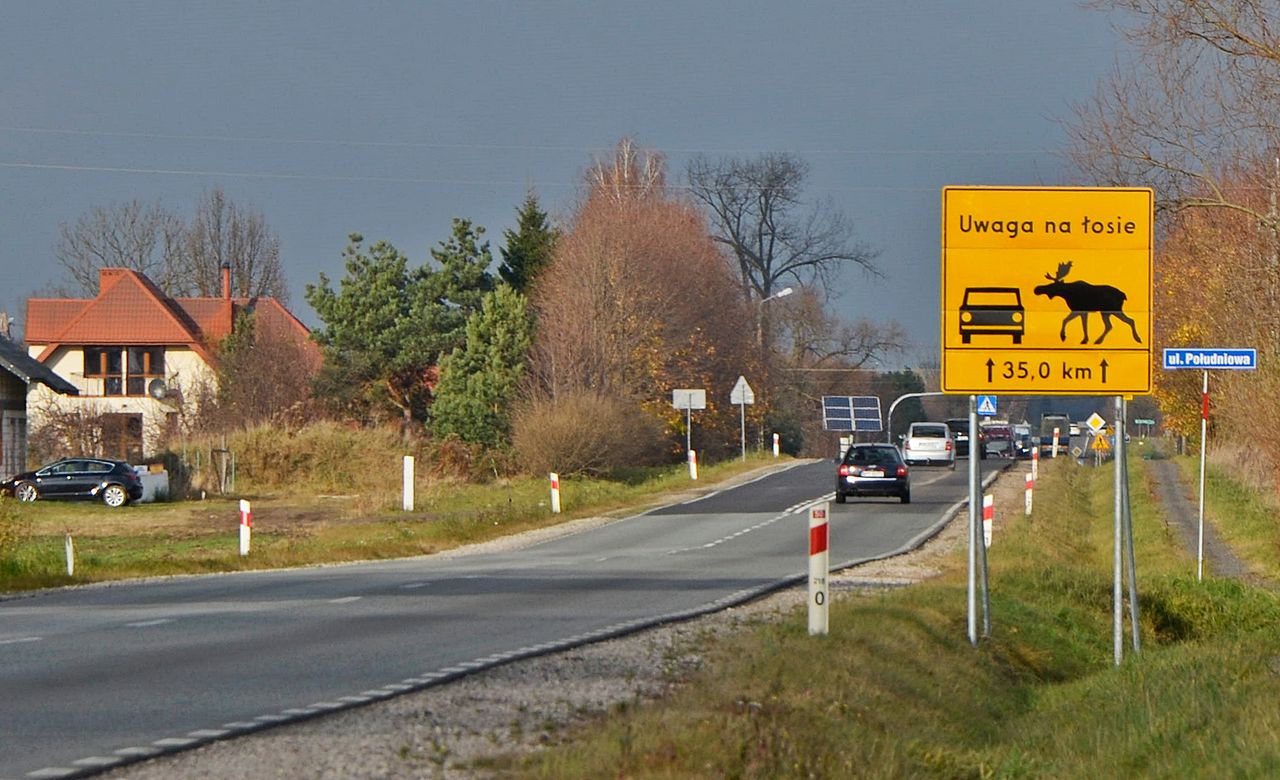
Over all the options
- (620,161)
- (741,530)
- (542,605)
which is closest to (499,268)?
(620,161)

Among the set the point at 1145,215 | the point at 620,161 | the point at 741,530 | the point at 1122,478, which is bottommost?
the point at 741,530

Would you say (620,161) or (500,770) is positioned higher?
(620,161)

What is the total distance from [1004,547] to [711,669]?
15947 millimetres

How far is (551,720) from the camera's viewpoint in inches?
358

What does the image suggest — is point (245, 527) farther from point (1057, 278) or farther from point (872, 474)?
point (872, 474)

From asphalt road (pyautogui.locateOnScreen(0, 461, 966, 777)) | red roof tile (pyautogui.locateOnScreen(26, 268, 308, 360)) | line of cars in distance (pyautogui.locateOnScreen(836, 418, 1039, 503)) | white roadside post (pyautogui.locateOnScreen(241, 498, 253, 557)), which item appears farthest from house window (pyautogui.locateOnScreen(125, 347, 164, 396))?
asphalt road (pyautogui.locateOnScreen(0, 461, 966, 777))

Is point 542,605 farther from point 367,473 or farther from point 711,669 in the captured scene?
point 367,473

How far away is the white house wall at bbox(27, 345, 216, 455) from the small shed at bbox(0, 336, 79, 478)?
8.73 m

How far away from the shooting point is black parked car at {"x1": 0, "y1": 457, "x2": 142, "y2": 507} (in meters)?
49.5

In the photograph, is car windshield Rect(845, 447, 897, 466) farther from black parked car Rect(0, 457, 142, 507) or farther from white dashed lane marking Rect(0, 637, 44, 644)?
white dashed lane marking Rect(0, 637, 44, 644)

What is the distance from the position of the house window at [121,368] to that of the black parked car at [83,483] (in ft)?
110

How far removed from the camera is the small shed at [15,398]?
172 feet

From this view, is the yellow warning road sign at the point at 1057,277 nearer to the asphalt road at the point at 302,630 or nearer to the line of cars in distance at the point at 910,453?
the line of cars in distance at the point at 910,453

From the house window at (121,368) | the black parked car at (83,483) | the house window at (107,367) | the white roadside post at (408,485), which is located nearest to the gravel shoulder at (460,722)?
the white roadside post at (408,485)
